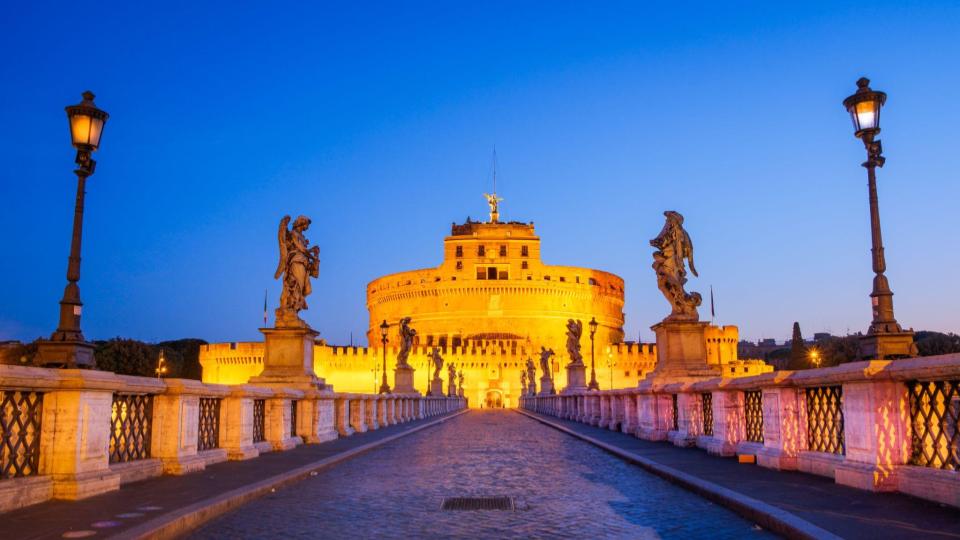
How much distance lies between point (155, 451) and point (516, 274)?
117529 millimetres

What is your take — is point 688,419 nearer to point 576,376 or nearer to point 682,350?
point 682,350

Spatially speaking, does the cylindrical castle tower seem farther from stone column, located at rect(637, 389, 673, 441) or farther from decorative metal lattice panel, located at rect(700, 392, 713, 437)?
decorative metal lattice panel, located at rect(700, 392, 713, 437)

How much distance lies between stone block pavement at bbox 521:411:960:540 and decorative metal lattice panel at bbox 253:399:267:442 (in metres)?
6.67

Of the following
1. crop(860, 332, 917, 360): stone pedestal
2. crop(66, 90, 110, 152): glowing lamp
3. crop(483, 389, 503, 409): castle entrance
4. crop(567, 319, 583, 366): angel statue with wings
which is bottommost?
crop(483, 389, 503, 409): castle entrance

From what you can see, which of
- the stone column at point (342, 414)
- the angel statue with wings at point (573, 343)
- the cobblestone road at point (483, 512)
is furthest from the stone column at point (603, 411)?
the angel statue with wings at point (573, 343)

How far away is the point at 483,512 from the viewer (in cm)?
736

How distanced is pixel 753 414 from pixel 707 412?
2199 mm

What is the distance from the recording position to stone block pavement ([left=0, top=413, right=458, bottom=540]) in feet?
18.9

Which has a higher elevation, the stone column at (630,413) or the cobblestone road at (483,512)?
the stone column at (630,413)

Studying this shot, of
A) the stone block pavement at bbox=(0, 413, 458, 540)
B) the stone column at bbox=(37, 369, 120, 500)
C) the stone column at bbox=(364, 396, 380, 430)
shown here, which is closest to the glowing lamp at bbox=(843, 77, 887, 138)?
the stone block pavement at bbox=(0, 413, 458, 540)

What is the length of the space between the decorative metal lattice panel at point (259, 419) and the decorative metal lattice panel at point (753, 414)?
293 inches

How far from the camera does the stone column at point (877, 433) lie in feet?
23.4

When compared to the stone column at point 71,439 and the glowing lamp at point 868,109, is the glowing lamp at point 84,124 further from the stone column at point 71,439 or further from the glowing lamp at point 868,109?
the glowing lamp at point 868,109

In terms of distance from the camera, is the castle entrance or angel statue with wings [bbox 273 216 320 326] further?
the castle entrance
